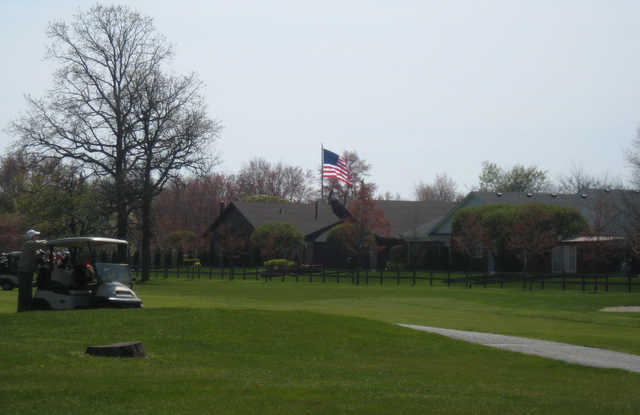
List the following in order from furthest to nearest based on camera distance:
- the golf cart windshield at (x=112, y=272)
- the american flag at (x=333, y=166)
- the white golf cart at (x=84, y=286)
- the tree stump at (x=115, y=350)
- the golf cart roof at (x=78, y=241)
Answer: the american flag at (x=333, y=166) < the golf cart windshield at (x=112, y=272) < the golf cart roof at (x=78, y=241) < the white golf cart at (x=84, y=286) < the tree stump at (x=115, y=350)

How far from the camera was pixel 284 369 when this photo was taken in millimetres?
13445

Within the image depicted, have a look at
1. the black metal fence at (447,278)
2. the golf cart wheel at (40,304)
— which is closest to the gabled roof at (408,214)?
the black metal fence at (447,278)

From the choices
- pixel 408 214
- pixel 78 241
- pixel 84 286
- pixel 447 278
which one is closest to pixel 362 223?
pixel 408 214

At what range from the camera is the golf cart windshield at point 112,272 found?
21.9 metres

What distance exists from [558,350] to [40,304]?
13.2m

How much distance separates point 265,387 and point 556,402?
402cm

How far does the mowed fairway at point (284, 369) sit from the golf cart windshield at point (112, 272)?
299cm

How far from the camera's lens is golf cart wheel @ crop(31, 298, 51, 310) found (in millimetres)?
21312

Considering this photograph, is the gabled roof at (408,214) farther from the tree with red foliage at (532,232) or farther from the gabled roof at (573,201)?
the tree with red foliage at (532,232)

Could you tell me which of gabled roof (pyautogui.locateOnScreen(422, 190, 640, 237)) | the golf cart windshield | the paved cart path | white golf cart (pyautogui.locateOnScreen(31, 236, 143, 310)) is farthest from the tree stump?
gabled roof (pyautogui.locateOnScreen(422, 190, 640, 237))

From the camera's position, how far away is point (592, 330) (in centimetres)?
2466

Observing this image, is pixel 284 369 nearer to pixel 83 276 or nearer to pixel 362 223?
pixel 83 276

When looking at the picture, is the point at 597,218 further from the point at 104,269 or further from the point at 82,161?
the point at 104,269

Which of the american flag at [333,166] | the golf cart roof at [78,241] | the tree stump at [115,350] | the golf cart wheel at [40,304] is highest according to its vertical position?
the american flag at [333,166]
